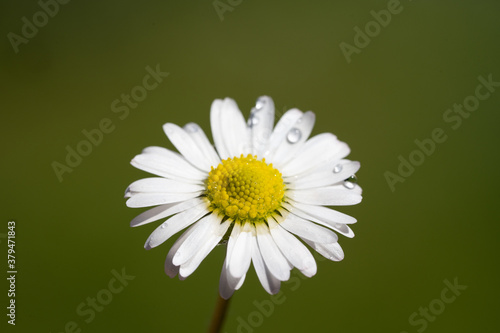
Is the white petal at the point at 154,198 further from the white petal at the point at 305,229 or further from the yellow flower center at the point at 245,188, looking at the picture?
the white petal at the point at 305,229

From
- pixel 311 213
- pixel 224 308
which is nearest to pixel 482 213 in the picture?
pixel 311 213

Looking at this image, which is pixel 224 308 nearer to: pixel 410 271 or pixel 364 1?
pixel 410 271

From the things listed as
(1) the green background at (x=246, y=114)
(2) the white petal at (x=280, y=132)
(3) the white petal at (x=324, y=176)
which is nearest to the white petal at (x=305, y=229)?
(3) the white petal at (x=324, y=176)

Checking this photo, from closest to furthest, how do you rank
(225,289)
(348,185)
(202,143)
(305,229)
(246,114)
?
(225,289) → (305,229) → (348,185) → (202,143) → (246,114)

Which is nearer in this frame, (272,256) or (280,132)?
(272,256)

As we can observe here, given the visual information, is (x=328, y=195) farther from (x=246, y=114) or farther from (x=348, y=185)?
(x=246, y=114)

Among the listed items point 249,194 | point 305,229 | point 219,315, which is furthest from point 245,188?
point 219,315

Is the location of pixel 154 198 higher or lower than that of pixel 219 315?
higher
